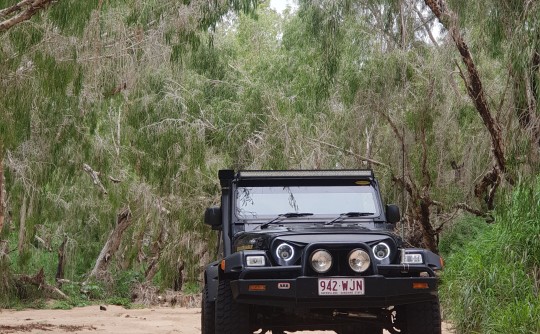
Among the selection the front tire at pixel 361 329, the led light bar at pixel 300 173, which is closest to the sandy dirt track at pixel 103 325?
the front tire at pixel 361 329

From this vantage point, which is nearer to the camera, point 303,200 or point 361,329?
point 303,200

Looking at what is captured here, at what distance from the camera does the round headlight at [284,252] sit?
8180mm

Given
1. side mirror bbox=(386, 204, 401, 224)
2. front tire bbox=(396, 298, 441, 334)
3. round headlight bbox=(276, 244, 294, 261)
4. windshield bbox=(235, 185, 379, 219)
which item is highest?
windshield bbox=(235, 185, 379, 219)

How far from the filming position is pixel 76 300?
26.5m

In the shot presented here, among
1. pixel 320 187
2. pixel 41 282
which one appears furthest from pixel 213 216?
pixel 41 282

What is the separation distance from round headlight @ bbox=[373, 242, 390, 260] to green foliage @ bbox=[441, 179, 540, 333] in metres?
2.43

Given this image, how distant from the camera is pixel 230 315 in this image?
27.1 feet

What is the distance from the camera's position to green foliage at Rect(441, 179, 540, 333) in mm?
10613

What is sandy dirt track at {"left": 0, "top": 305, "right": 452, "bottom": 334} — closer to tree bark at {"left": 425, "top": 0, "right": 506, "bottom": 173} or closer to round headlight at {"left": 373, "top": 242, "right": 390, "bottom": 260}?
tree bark at {"left": 425, "top": 0, "right": 506, "bottom": 173}

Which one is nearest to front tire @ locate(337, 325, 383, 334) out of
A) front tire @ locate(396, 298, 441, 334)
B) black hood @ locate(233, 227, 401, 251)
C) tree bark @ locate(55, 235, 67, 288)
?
front tire @ locate(396, 298, 441, 334)

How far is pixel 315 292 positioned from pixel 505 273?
419 centimetres

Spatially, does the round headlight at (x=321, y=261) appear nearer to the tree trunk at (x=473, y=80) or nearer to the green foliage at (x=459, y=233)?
the tree trunk at (x=473, y=80)

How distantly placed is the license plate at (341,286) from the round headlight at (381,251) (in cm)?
45

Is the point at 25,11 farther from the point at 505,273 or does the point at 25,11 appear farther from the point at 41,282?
the point at 41,282
